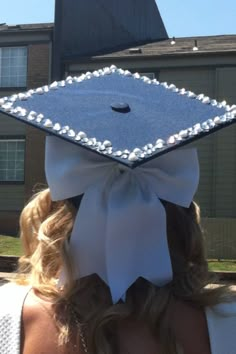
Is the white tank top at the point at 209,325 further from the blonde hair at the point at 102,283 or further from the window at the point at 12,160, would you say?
the window at the point at 12,160

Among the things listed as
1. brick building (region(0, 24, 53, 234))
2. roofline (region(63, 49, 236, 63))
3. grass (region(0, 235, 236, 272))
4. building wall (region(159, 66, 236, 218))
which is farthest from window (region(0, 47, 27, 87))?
grass (region(0, 235, 236, 272))

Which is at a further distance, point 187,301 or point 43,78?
point 43,78

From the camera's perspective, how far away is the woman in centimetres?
157

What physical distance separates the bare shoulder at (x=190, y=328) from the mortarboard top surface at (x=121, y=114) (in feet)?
1.39

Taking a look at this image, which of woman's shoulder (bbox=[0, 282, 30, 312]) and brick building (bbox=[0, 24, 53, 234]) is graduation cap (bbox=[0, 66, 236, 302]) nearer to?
woman's shoulder (bbox=[0, 282, 30, 312])

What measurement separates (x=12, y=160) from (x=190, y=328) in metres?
21.6

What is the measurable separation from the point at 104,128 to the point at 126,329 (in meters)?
0.51

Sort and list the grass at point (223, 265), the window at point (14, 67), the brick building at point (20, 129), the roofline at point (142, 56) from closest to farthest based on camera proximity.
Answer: the grass at point (223, 265), the roofline at point (142, 56), the brick building at point (20, 129), the window at point (14, 67)

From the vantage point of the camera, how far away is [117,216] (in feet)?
5.24

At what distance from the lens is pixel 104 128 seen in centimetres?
161

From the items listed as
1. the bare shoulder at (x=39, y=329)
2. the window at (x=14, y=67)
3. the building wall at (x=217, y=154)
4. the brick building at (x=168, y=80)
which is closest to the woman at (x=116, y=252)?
the bare shoulder at (x=39, y=329)

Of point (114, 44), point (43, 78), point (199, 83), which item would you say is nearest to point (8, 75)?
point (43, 78)

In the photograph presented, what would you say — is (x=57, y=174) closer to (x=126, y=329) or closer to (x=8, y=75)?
(x=126, y=329)

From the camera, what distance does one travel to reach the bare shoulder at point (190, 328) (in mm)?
1597
